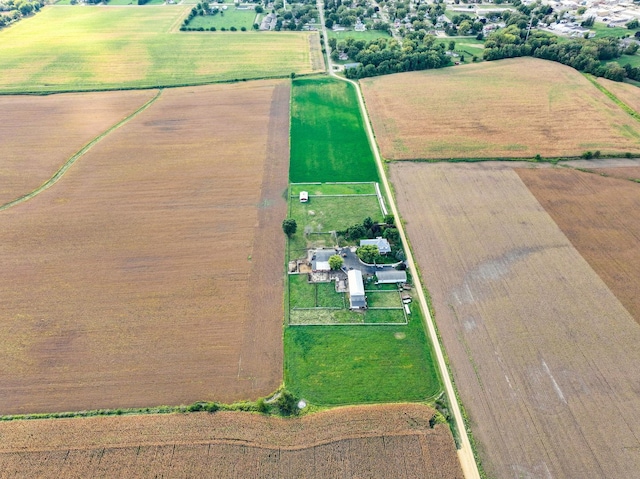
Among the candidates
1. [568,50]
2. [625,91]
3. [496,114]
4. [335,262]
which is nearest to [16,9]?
[496,114]

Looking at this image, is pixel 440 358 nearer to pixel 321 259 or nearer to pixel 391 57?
pixel 321 259

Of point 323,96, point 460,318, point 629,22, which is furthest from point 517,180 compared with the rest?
point 629,22

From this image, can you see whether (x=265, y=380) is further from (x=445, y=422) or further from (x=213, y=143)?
(x=213, y=143)

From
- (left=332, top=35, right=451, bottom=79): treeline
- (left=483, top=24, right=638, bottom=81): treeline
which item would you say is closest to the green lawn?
(left=332, top=35, right=451, bottom=79): treeline

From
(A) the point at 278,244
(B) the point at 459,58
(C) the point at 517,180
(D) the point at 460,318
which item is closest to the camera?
(D) the point at 460,318

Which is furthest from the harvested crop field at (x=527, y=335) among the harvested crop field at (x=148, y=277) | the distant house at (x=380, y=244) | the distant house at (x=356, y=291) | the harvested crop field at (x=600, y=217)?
the harvested crop field at (x=148, y=277)

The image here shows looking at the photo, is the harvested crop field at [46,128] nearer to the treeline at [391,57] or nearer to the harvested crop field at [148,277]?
the harvested crop field at [148,277]

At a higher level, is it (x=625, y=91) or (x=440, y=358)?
(x=625, y=91)
